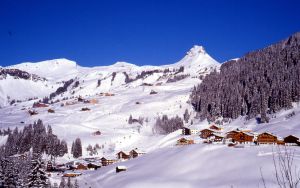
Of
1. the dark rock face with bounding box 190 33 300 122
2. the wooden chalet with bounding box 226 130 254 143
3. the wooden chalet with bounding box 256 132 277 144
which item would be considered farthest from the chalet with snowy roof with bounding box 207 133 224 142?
the dark rock face with bounding box 190 33 300 122

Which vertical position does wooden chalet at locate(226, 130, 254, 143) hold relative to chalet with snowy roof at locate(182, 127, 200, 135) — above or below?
below

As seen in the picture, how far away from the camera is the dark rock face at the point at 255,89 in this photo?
13788 cm

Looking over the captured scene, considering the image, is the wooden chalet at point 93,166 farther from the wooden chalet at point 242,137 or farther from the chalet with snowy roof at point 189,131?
the wooden chalet at point 242,137

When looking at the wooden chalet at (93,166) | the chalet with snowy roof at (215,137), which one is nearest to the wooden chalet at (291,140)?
the chalet with snowy roof at (215,137)

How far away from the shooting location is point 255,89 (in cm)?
15888

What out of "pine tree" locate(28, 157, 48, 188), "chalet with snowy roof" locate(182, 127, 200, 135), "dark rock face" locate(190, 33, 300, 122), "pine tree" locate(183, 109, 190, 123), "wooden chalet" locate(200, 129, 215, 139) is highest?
"dark rock face" locate(190, 33, 300, 122)

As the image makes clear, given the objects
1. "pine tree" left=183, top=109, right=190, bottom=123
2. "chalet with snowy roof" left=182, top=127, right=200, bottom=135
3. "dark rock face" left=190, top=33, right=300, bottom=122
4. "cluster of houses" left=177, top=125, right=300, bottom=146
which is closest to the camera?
"cluster of houses" left=177, top=125, right=300, bottom=146

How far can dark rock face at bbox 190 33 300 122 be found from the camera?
452 ft

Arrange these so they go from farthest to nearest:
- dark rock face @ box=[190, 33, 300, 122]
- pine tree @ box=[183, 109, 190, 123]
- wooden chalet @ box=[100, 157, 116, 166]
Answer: pine tree @ box=[183, 109, 190, 123]
dark rock face @ box=[190, 33, 300, 122]
wooden chalet @ box=[100, 157, 116, 166]

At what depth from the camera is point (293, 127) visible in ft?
355

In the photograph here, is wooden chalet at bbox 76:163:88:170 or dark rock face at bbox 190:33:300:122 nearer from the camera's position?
wooden chalet at bbox 76:163:88:170

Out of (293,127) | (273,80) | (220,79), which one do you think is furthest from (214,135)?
(220,79)

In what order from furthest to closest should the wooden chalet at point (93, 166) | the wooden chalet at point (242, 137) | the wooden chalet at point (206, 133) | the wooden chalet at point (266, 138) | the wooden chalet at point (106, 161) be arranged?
the wooden chalet at point (206, 133)
the wooden chalet at point (106, 161)
the wooden chalet at point (93, 166)
the wooden chalet at point (242, 137)
the wooden chalet at point (266, 138)

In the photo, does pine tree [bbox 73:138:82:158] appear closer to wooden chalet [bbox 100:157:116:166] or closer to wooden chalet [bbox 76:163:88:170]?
wooden chalet [bbox 76:163:88:170]
